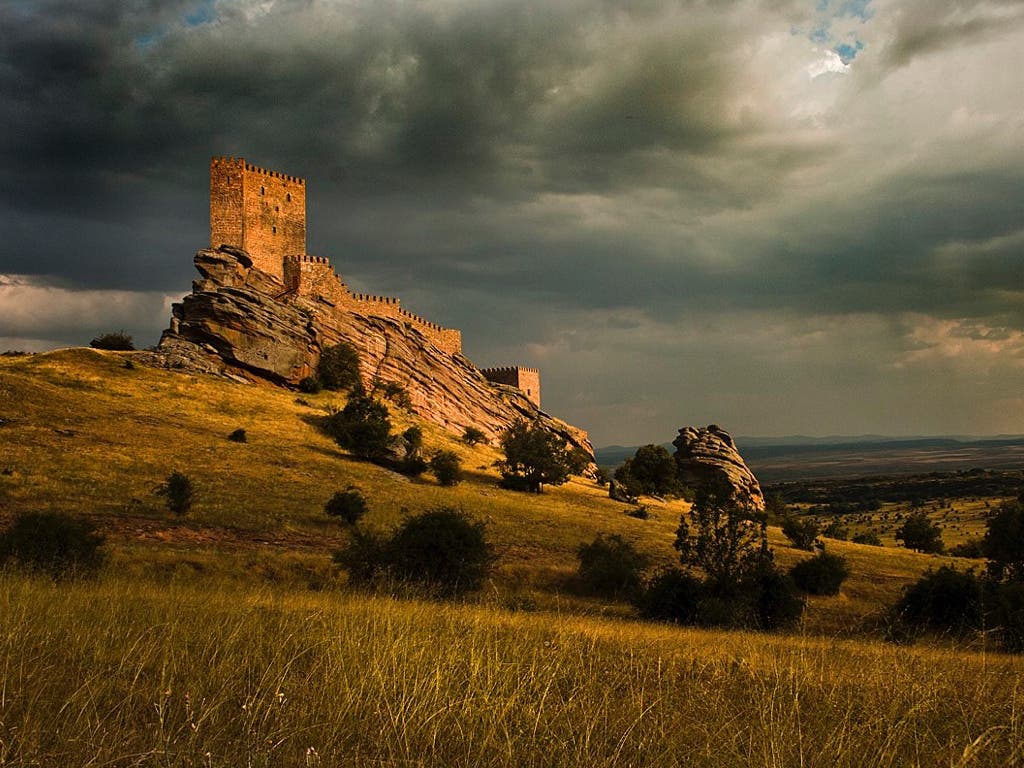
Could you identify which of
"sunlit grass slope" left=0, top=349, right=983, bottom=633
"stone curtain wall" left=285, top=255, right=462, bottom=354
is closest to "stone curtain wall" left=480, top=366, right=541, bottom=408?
"stone curtain wall" left=285, top=255, right=462, bottom=354

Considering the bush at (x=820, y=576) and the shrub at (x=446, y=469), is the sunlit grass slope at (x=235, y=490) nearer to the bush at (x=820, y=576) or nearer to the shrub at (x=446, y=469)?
the bush at (x=820, y=576)

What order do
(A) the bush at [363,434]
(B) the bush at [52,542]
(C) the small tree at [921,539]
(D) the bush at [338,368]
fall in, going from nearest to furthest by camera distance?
(B) the bush at [52,542] < (A) the bush at [363,434] < (C) the small tree at [921,539] < (D) the bush at [338,368]

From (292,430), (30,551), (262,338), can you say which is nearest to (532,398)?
(262,338)

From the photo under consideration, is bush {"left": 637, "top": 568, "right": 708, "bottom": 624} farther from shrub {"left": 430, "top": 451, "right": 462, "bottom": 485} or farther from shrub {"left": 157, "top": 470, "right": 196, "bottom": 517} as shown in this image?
shrub {"left": 430, "top": 451, "right": 462, "bottom": 485}

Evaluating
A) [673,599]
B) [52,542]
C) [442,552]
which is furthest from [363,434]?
[52,542]

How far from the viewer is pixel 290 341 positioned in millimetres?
66000

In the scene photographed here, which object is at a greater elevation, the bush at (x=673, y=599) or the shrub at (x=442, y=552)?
the shrub at (x=442, y=552)

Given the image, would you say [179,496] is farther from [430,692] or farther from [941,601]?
[941,601]

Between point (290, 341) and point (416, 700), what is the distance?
6494 centimetres

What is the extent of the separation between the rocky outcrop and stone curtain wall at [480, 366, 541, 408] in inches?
844

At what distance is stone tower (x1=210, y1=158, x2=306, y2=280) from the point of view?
64.5 m

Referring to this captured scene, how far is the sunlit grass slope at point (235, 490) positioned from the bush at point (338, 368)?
8.28 meters

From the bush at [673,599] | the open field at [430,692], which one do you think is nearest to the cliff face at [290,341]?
the bush at [673,599]

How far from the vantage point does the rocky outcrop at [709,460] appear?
84625 mm
